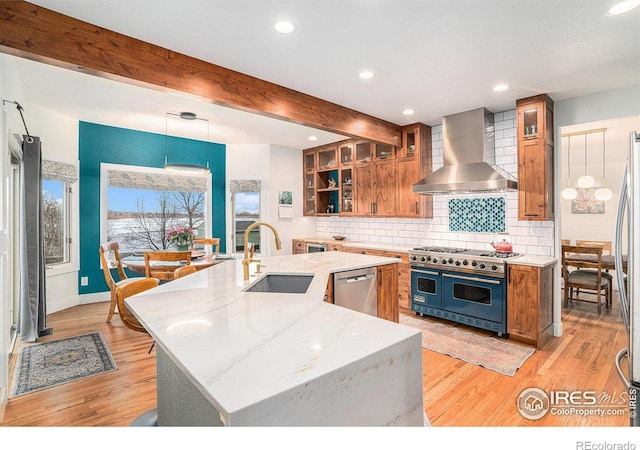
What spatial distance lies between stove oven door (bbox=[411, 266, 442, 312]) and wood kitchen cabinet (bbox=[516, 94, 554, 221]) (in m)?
1.15

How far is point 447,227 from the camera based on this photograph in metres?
4.67

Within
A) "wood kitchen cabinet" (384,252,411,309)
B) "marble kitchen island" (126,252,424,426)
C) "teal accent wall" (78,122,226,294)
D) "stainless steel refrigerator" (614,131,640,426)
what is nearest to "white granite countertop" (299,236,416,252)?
"wood kitchen cabinet" (384,252,411,309)

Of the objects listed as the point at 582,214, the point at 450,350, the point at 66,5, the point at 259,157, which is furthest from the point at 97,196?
the point at 582,214

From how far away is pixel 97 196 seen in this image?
4941 mm

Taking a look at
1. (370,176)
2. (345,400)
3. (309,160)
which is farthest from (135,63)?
(309,160)

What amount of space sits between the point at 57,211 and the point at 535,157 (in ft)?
19.4

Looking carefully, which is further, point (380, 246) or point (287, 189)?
point (287, 189)

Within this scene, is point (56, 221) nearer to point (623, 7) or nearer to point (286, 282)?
point (286, 282)

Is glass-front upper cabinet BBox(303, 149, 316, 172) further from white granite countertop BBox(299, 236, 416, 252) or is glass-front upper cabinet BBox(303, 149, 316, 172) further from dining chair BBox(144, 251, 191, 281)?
dining chair BBox(144, 251, 191, 281)

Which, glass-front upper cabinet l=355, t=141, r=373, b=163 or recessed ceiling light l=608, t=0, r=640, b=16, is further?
glass-front upper cabinet l=355, t=141, r=373, b=163

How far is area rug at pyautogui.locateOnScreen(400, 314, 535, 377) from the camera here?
9.87 ft

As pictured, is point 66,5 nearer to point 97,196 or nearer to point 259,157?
point 97,196

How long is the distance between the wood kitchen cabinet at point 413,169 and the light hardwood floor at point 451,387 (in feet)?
6.88

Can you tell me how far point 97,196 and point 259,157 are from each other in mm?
2531
